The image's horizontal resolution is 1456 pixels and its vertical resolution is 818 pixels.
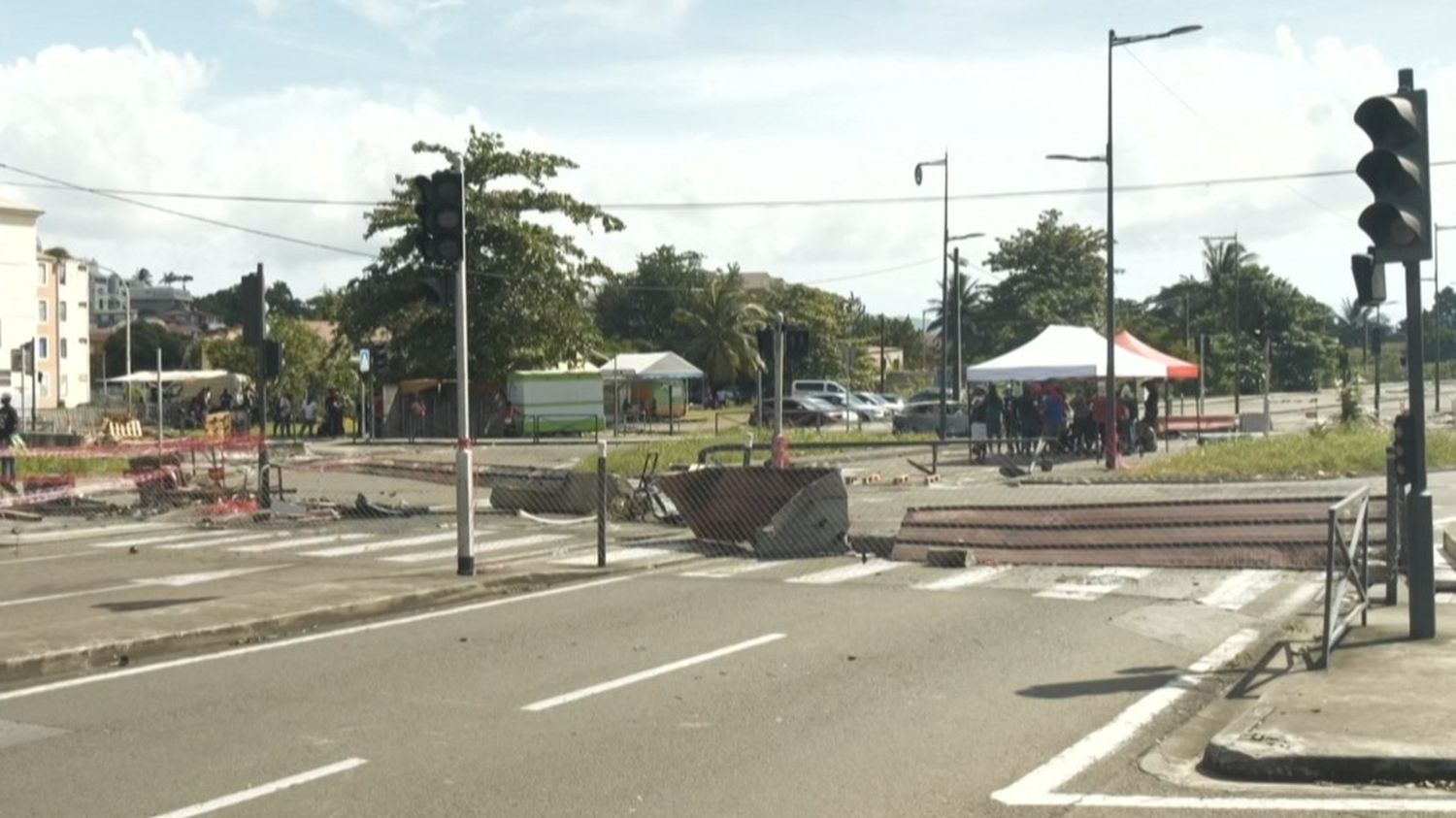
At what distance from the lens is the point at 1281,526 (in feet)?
53.8

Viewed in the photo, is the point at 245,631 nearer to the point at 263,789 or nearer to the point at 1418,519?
the point at 263,789

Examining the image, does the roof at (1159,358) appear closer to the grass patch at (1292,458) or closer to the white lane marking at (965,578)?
the grass patch at (1292,458)

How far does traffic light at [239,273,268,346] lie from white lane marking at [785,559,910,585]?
10.1 meters

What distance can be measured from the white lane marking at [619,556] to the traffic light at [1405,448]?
8556 mm

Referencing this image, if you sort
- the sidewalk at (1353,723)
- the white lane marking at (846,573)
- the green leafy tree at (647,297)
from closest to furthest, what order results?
the sidewalk at (1353,723) < the white lane marking at (846,573) < the green leafy tree at (647,297)

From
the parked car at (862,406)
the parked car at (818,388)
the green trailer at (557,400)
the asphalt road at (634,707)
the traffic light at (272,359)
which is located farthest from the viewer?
the parked car at (818,388)

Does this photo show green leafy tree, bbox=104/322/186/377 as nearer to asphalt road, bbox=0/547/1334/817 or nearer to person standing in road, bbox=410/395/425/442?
person standing in road, bbox=410/395/425/442

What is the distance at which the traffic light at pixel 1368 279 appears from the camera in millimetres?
11297

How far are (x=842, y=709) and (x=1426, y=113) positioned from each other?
5.46 m

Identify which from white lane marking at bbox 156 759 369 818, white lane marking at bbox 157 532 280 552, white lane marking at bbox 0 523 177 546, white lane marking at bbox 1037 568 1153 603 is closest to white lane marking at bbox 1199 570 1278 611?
white lane marking at bbox 1037 568 1153 603

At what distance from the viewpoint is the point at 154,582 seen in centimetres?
1557

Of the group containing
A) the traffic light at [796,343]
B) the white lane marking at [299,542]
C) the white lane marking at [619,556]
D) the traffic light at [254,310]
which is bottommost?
the white lane marking at [619,556]

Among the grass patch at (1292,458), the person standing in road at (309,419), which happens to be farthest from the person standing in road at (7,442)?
the person standing in road at (309,419)

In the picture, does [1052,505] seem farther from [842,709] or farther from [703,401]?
[703,401]
